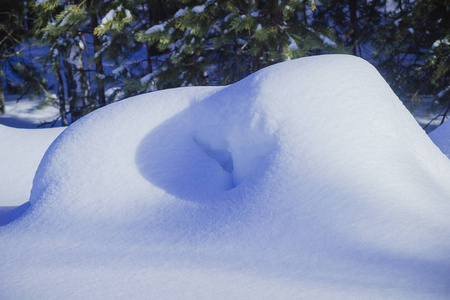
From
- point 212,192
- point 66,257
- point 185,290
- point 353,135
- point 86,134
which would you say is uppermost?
point 86,134

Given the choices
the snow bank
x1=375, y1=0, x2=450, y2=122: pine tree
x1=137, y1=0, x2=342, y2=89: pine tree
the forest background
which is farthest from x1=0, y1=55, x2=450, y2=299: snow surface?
x1=375, y1=0, x2=450, y2=122: pine tree

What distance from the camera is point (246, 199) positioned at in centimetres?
222

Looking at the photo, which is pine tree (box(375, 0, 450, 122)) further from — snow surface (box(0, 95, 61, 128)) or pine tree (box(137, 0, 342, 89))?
snow surface (box(0, 95, 61, 128))

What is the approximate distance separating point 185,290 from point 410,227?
1078mm

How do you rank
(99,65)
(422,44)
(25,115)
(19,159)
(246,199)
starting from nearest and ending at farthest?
(246,199) → (19,159) → (422,44) → (99,65) → (25,115)

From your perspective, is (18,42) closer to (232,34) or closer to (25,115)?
(25,115)

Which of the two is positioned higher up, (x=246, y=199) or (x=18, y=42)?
(x=18, y=42)

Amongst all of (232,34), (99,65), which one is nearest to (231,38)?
(232,34)

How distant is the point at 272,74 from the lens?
8.46 ft

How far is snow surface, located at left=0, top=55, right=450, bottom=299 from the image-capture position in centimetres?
182

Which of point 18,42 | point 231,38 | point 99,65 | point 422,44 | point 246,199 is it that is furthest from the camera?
point 18,42

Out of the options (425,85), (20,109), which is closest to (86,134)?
(425,85)

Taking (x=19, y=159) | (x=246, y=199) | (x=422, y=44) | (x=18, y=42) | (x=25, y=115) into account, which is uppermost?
(x=18, y=42)

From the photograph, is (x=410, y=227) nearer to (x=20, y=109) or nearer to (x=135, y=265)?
(x=135, y=265)
